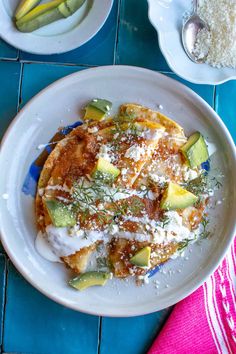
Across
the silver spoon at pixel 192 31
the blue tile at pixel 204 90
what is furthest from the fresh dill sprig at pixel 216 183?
the silver spoon at pixel 192 31

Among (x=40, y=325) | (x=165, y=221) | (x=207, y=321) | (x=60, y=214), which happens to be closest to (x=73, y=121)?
(x=60, y=214)

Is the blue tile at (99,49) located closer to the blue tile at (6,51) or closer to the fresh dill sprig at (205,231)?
the blue tile at (6,51)

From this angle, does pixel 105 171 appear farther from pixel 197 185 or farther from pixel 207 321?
pixel 207 321

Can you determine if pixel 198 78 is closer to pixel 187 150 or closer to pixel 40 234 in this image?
pixel 187 150

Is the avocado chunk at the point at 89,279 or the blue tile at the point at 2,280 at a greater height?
the avocado chunk at the point at 89,279

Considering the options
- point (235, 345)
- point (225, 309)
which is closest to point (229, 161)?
point (225, 309)

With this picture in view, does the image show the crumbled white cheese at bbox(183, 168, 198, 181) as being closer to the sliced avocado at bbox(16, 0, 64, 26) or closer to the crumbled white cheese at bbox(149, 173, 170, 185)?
the crumbled white cheese at bbox(149, 173, 170, 185)

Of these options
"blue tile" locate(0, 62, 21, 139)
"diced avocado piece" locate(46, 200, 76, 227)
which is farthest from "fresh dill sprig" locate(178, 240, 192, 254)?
"blue tile" locate(0, 62, 21, 139)
